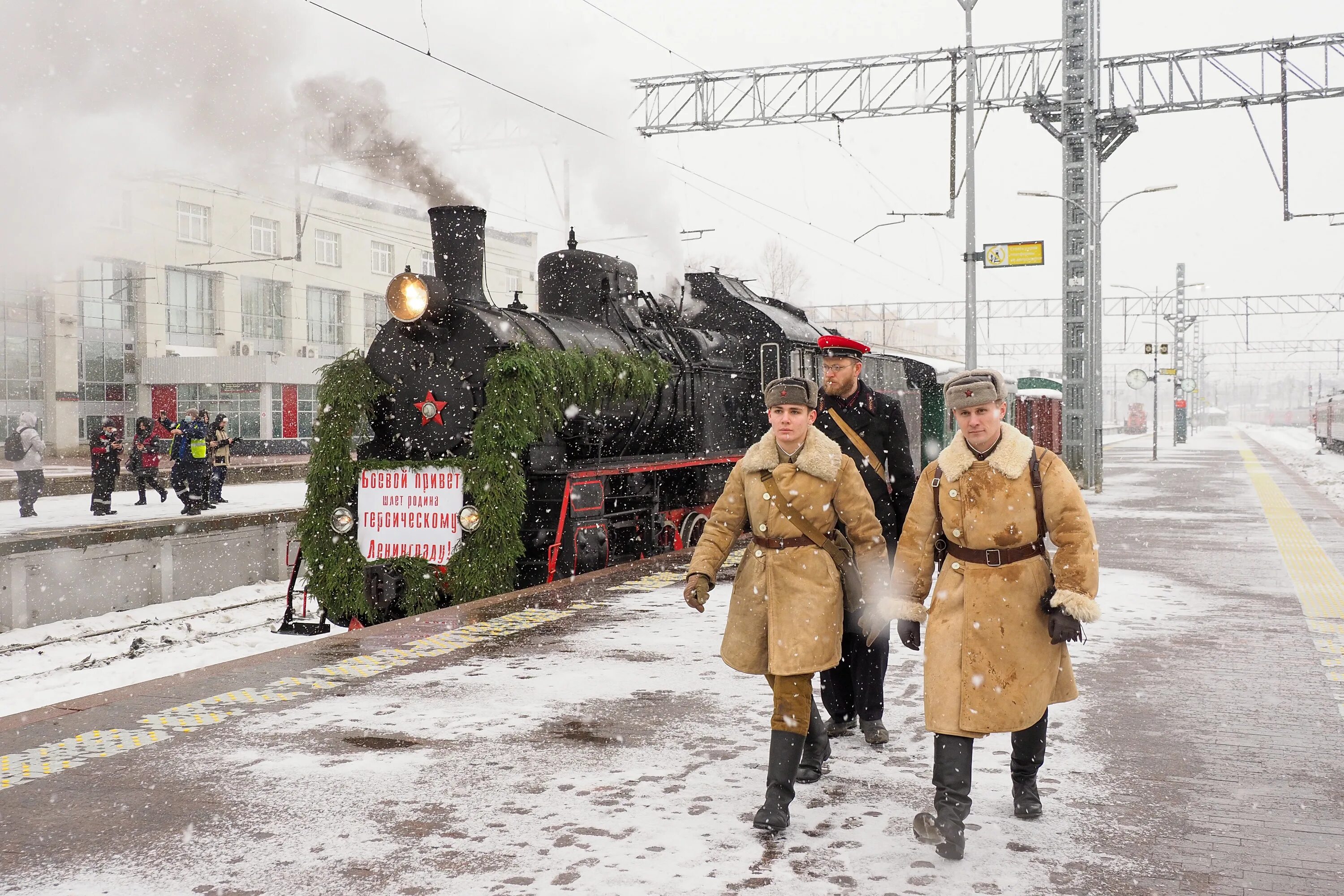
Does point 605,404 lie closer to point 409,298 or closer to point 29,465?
point 409,298

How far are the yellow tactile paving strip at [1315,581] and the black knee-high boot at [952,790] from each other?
111 inches

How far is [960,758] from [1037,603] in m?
0.60

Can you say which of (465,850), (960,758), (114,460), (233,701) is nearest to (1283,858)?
(960,758)

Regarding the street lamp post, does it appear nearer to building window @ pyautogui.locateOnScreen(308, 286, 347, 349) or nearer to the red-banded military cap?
the red-banded military cap

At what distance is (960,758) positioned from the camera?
3.83 metres

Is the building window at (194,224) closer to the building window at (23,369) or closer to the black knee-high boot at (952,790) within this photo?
the building window at (23,369)

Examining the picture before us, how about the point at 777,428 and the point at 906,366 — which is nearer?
the point at 777,428

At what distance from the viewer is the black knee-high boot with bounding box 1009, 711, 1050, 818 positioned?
4035 millimetres

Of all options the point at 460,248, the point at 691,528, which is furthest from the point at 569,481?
the point at 691,528

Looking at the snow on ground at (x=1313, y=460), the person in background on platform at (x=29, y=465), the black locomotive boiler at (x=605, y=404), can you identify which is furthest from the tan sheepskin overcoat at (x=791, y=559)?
the snow on ground at (x=1313, y=460)

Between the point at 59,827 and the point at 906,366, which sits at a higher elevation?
the point at 906,366

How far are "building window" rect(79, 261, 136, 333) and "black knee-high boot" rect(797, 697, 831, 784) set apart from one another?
35.0 metres

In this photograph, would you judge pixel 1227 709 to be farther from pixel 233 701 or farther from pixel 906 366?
pixel 906 366

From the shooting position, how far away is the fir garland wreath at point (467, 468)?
8219 millimetres
